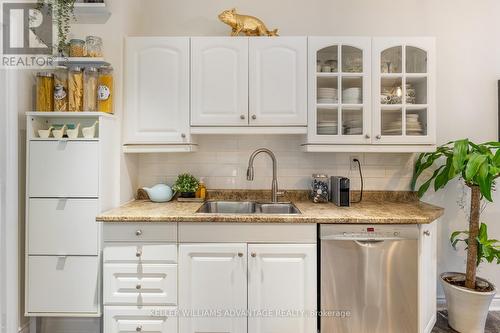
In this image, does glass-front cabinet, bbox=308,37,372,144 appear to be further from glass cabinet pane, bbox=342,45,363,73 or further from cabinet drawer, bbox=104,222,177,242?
cabinet drawer, bbox=104,222,177,242

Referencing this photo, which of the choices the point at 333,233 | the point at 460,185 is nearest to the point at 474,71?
the point at 460,185

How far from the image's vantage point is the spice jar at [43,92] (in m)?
1.96

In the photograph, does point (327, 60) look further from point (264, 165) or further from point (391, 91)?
point (264, 165)

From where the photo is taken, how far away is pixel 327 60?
7.29ft

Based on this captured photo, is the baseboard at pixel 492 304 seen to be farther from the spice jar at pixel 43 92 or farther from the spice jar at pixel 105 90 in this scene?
the spice jar at pixel 43 92

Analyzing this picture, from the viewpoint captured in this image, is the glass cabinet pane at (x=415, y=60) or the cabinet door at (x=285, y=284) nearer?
the cabinet door at (x=285, y=284)

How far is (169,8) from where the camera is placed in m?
2.56

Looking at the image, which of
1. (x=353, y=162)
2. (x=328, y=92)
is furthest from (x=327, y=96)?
(x=353, y=162)

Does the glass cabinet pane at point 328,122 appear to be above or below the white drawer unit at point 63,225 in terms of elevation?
above

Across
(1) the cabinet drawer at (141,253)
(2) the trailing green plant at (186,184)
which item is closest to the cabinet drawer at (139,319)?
(1) the cabinet drawer at (141,253)

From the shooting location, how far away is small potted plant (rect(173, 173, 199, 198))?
94.6 inches

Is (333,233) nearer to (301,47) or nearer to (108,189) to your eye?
(301,47)

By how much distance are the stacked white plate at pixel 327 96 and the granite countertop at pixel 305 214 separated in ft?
2.60

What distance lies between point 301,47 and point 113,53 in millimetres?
1388
